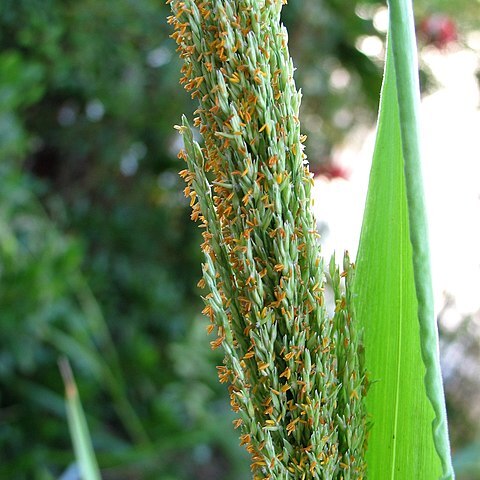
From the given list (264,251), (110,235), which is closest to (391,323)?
(264,251)

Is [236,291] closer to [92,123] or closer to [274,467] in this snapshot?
[274,467]

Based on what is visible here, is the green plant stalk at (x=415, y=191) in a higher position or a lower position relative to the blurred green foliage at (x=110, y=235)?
lower

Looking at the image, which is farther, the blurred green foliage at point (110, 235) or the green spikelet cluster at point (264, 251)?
the blurred green foliage at point (110, 235)

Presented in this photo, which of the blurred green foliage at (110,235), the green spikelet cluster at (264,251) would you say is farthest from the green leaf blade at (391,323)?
the blurred green foliage at (110,235)

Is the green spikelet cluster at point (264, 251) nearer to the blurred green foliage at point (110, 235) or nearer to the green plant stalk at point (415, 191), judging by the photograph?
the green plant stalk at point (415, 191)

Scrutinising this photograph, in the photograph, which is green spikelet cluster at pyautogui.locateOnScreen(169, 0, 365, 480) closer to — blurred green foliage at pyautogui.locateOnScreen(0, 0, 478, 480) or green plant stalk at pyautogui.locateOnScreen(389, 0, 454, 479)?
green plant stalk at pyautogui.locateOnScreen(389, 0, 454, 479)

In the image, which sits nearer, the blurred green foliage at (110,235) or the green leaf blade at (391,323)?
the green leaf blade at (391,323)

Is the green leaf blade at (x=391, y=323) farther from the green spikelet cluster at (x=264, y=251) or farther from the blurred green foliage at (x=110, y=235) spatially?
the blurred green foliage at (x=110, y=235)
